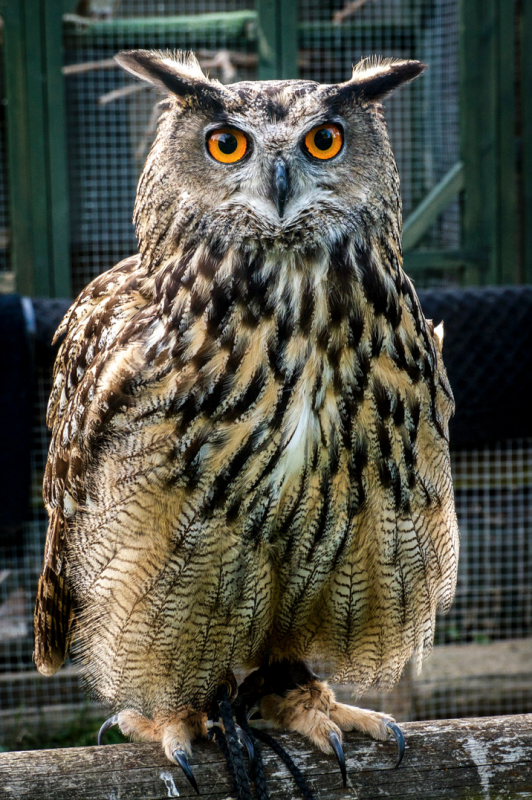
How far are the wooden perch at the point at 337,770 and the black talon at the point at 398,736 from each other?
11 mm

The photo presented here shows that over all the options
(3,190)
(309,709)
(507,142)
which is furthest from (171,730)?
(507,142)

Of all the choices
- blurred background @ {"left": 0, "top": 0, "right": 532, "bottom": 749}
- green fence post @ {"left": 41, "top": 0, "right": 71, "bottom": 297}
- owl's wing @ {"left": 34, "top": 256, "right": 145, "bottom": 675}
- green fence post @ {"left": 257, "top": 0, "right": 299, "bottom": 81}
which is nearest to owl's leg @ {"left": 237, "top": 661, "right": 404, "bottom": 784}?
owl's wing @ {"left": 34, "top": 256, "right": 145, "bottom": 675}

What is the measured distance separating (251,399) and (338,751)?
0.67 meters

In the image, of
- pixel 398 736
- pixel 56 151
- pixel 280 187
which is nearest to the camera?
pixel 280 187

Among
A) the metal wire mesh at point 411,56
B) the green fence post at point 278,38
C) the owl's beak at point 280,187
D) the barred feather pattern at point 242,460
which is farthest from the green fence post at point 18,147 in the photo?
the owl's beak at point 280,187

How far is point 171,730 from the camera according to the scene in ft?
5.39

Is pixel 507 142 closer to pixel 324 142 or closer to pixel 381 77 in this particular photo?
pixel 381 77

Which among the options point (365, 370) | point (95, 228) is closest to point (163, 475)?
point (365, 370)

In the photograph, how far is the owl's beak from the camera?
1344 mm

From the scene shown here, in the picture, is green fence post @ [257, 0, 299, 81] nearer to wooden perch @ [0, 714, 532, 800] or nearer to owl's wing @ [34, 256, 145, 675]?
owl's wing @ [34, 256, 145, 675]

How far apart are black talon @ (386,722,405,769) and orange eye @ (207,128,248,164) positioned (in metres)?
1.06

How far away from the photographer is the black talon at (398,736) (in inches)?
61.1

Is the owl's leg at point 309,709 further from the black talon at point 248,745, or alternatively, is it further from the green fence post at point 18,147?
the green fence post at point 18,147

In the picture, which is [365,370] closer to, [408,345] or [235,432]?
[408,345]
